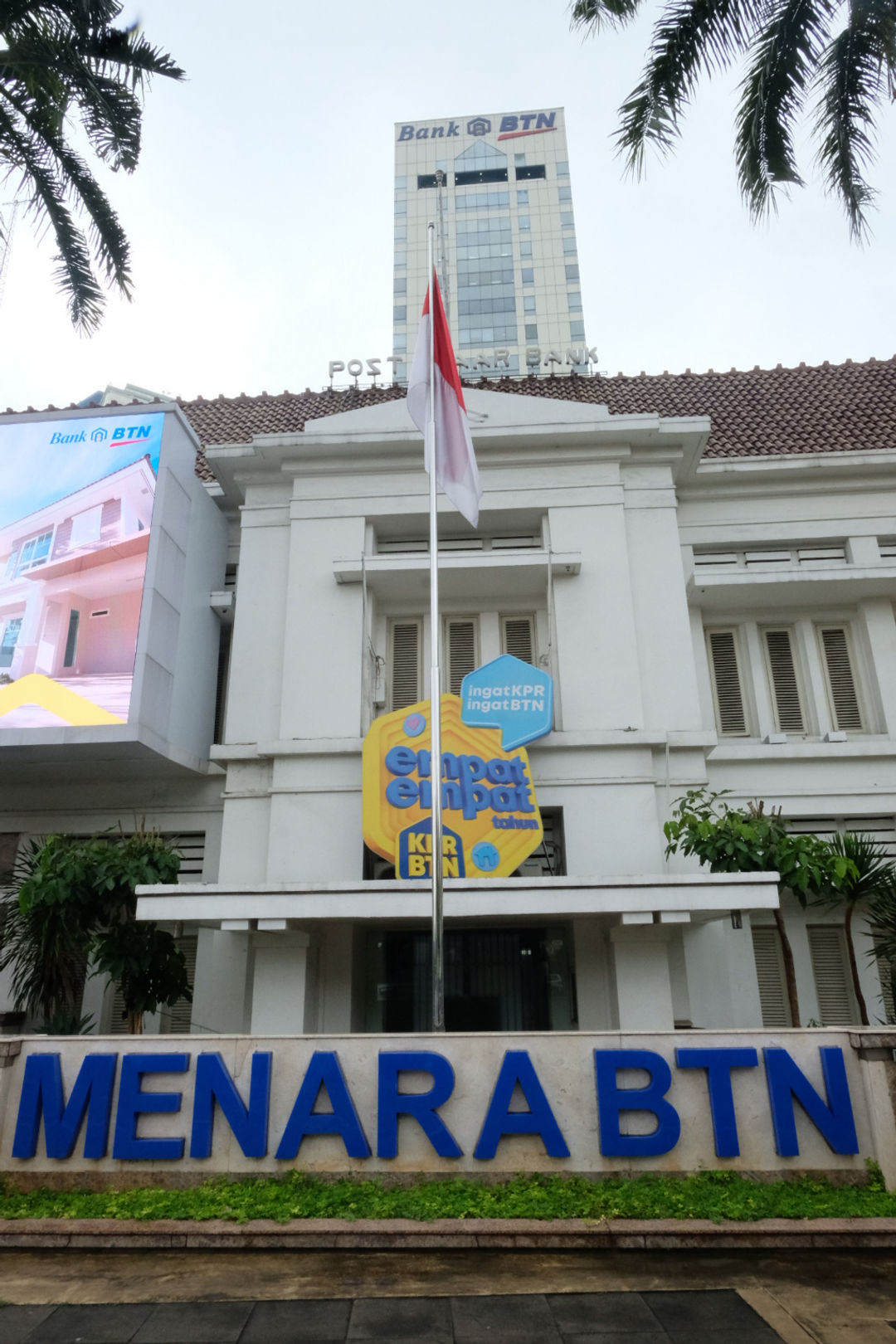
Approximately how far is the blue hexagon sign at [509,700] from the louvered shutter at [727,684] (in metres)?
3.76

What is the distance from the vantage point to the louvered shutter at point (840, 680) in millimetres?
15719

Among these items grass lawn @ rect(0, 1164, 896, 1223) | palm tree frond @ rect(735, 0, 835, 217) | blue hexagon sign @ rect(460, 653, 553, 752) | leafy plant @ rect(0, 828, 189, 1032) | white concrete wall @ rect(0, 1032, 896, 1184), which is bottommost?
grass lawn @ rect(0, 1164, 896, 1223)

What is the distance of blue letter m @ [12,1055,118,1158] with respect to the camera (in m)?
8.74

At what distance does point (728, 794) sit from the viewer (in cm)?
1474

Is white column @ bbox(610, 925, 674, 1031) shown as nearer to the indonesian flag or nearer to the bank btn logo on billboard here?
the bank btn logo on billboard

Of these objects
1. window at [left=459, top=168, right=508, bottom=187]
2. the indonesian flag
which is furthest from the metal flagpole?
window at [left=459, top=168, right=508, bottom=187]

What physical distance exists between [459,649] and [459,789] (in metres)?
3.48

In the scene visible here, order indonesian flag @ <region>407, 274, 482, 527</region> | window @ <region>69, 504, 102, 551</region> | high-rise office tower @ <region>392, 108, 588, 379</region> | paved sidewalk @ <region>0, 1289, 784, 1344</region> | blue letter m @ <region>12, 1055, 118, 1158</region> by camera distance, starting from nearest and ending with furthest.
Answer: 1. paved sidewalk @ <region>0, 1289, 784, 1344</region>
2. blue letter m @ <region>12, 1055, 118, 1158</region>
3. indonesian flag @ <region>407, 274, 482, 527</region>
4. window @ <region>69, 504, 102, 551</region>
5. high-rise office tower @ <region>392, 108, 588, 379</region>

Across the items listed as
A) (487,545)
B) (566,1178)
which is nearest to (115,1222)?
(566,1178)

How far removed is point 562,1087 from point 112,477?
11316 millimetres

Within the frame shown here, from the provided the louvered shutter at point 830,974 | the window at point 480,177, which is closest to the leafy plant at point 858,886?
the louvered shutter at point 830,974

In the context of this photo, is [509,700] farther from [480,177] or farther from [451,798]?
[480,177]

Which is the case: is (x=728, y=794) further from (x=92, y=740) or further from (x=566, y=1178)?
(x=92, y=740)

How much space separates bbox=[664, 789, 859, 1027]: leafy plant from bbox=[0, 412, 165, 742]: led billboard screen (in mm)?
8238
